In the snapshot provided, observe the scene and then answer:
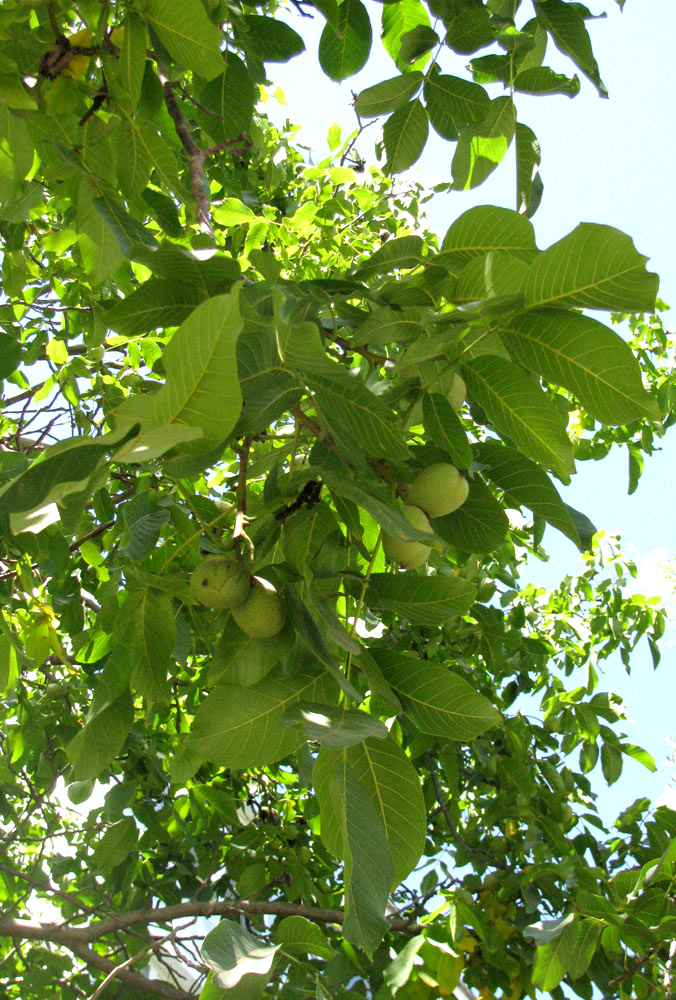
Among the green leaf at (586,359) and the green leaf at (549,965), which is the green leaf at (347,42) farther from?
the green leaf at (549,965)

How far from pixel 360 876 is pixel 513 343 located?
61 centimetres

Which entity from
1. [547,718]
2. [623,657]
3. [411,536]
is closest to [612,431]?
[623,657]

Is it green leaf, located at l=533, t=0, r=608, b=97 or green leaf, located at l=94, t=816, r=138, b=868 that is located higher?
green leaf, located at l=533, t=0, r=608, b=97

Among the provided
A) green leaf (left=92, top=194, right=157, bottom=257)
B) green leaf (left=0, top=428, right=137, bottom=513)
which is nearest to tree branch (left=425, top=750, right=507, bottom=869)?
green leaf (left=92, top=194, right=157, bottom=257)

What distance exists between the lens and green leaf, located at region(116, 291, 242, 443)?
26.8 inches

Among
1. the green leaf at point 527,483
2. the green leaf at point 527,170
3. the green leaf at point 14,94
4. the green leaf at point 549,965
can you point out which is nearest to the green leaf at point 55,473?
the green leaf at point 527,483

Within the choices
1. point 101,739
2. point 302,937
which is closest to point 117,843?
point 302,937

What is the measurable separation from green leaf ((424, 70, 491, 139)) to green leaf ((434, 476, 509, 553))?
2.28ft

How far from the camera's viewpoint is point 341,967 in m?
1.90

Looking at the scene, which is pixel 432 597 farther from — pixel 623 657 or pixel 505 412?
pixel 623 657

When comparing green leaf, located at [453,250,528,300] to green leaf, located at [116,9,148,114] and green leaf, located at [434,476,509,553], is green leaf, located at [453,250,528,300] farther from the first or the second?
green leaf, located at [116,9,148,114]

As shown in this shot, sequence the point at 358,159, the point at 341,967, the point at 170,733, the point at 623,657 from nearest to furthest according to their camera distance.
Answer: the point at 341,967 < the point at 170,733 < the point at 623,657 < the point at 358,159

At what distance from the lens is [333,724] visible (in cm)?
86

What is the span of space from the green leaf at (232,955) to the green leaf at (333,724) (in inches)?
13.4
